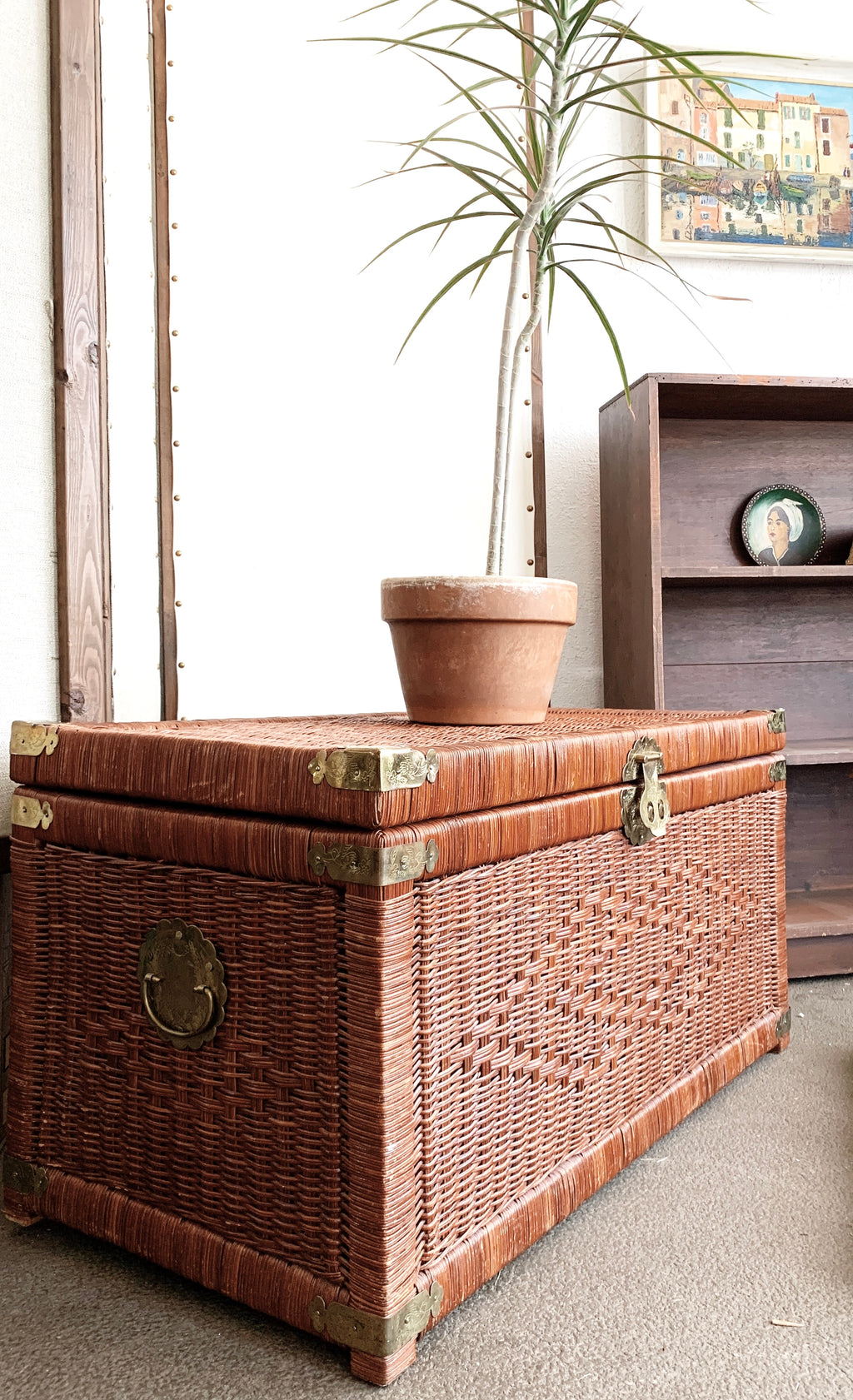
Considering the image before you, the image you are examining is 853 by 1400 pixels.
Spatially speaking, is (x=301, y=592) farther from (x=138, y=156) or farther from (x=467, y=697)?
(x=138, y=156)

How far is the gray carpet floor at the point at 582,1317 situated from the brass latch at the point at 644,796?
42 cm

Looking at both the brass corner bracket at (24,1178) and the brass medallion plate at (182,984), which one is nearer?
the brass medallion plate at (182,984)

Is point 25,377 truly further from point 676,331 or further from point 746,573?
point 676,331

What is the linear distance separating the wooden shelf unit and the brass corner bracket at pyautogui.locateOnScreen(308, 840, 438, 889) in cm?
119

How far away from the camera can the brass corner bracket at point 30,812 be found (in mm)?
1086

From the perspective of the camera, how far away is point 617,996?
3.90 ft

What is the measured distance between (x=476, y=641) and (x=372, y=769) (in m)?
0.48

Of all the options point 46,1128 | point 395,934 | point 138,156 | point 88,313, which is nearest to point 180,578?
point 88,313

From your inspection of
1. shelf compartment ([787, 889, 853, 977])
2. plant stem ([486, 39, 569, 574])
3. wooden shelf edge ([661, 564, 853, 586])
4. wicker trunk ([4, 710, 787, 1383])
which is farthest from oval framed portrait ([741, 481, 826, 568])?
wicker trunk ([4, 710, 787, 1383])

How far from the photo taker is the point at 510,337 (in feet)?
4.61

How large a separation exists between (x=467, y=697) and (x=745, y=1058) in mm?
693

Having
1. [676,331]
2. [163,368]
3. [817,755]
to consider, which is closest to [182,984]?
[163,368]

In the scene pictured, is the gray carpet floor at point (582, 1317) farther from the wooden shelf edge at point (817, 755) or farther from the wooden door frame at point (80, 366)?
the wooden shelf edge at point (817, 755)

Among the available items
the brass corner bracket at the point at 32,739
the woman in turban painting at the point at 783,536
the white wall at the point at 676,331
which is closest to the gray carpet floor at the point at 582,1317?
the brass corner bracket at the point at 32,739
